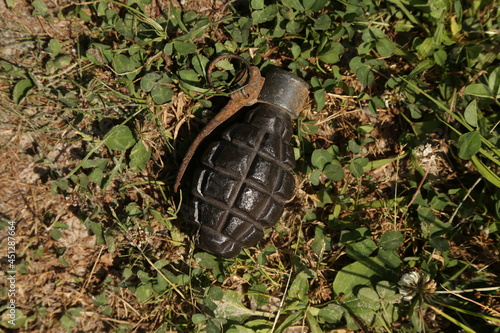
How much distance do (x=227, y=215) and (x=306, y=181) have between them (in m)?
0.70

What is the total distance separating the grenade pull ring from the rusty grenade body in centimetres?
6

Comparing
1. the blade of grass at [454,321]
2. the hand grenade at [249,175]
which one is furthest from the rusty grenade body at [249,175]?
the blade of grass at [454,321]

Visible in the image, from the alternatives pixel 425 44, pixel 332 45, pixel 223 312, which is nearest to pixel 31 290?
pixel 223 312

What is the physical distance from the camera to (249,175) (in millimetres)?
2566

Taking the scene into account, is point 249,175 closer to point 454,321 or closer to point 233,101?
point 233,101

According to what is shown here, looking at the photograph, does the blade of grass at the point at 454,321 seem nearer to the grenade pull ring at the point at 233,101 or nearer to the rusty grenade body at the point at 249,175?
the rusty grenade body at the point at 249,175

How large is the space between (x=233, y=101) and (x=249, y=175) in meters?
0.49

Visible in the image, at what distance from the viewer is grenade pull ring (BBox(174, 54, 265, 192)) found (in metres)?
2.73

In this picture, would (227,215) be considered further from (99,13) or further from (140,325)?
(99,13)

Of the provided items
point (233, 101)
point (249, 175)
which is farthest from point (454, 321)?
point (233, 101)

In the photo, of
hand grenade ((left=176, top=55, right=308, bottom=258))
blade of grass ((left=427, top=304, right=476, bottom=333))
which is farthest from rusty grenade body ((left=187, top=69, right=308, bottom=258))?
blade of grass ((left=427, top=304, right=476, bottom=333))

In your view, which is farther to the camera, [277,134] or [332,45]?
[332,45]

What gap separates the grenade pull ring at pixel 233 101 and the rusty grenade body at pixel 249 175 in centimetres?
6

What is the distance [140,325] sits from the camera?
290 cm
